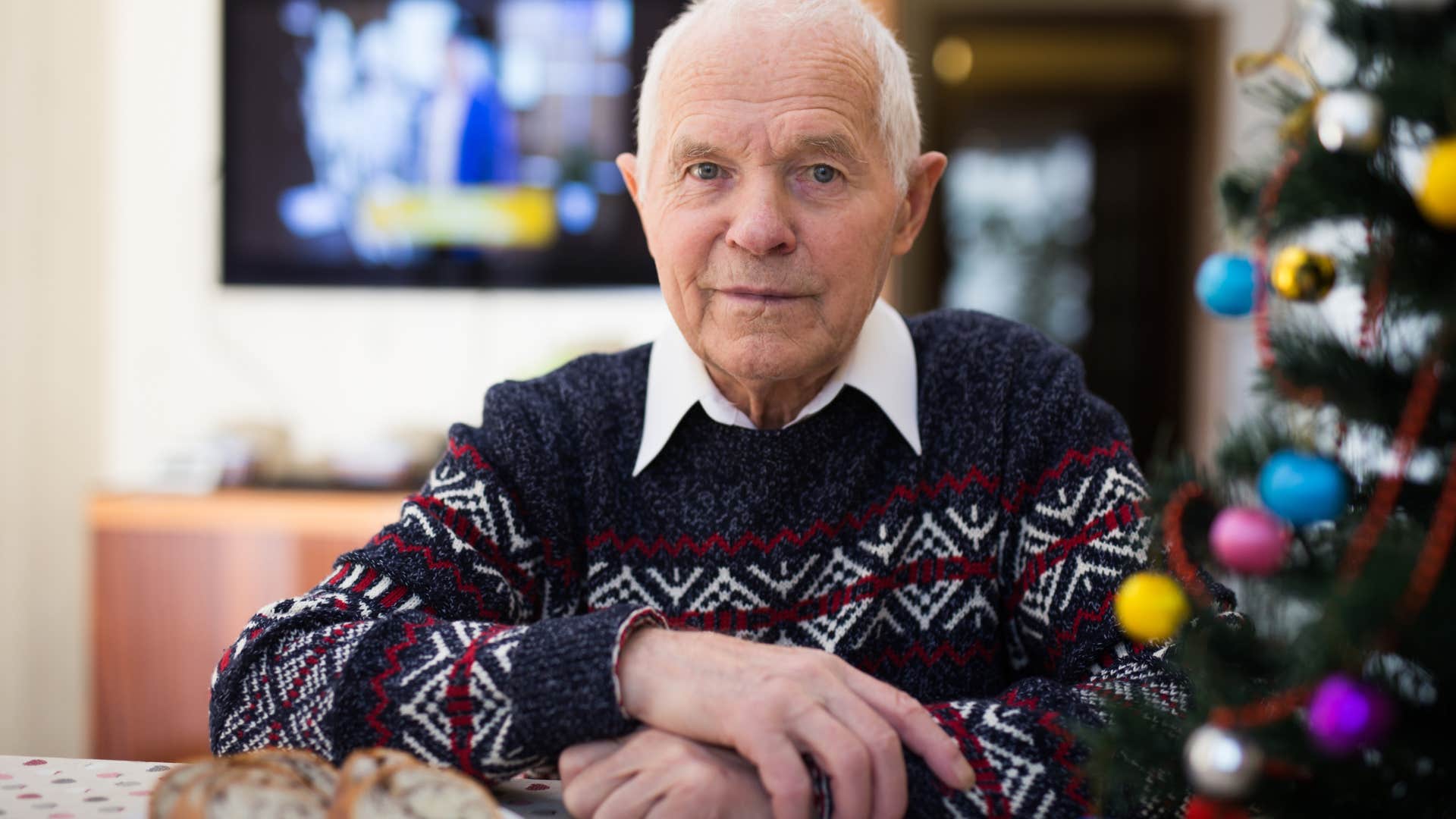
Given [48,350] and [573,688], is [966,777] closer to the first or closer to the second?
[573,688]

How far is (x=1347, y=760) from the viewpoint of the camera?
21.4 inches

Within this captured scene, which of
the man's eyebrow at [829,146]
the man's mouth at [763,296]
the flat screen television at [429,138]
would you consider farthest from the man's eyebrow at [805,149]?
the flat screen television at [429,138]

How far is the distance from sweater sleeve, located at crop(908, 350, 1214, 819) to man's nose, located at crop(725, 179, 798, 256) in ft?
0.99

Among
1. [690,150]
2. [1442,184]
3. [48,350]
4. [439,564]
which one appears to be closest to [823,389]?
[690,150]

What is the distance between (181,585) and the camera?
2.82 meters

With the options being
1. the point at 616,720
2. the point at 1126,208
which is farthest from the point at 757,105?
the point at 1126,208

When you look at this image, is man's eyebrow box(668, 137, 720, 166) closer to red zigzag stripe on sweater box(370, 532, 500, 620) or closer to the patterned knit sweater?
the patterned knit sweater

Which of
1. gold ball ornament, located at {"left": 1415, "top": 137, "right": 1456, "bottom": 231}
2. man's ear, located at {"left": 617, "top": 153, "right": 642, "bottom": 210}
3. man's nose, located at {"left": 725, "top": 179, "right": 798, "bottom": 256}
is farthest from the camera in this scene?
man's ear, located at {"left": 617, "top": 153, "right": 642, "bottom": 210}

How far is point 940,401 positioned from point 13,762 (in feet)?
2.79

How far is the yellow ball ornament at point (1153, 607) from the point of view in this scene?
23.0 inches

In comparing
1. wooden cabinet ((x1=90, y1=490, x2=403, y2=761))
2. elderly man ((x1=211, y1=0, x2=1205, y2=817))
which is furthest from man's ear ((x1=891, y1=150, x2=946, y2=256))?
wooden cabinet ((x1=90, y1=490, x2=403, y2=761))

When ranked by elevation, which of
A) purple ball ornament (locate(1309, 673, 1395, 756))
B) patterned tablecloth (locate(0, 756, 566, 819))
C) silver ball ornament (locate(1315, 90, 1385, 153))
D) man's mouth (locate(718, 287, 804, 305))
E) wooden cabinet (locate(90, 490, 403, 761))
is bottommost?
wooden cabinet (locate(90, 490, 403, 761))

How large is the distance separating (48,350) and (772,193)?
2.54 m

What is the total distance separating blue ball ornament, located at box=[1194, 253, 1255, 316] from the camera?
1.90 ft
